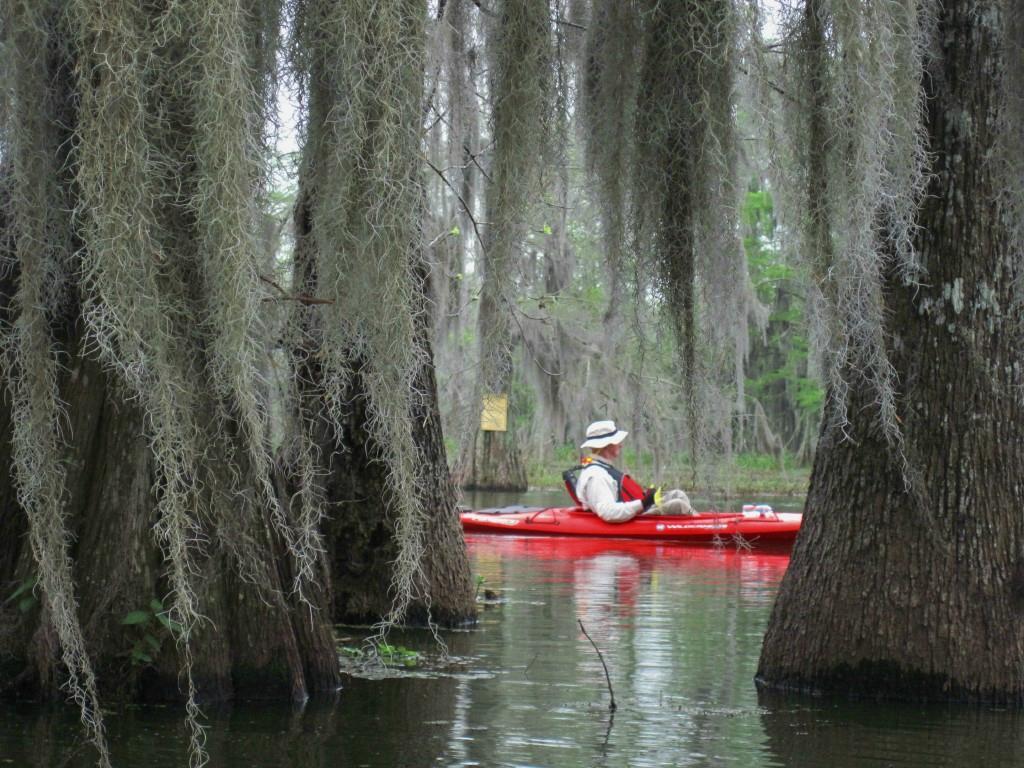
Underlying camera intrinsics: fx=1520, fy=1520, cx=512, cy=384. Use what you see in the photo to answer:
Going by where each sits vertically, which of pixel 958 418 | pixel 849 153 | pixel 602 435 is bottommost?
pixel 958 418

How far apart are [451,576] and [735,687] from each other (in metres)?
2.02

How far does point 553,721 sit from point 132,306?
2.36m

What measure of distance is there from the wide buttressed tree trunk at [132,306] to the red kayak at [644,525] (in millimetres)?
7761

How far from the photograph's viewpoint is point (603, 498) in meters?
14.1

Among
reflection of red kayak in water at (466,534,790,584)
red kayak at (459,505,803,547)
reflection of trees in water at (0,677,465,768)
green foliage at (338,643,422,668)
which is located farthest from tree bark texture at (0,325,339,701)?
red kayak at (459,505,803,547)

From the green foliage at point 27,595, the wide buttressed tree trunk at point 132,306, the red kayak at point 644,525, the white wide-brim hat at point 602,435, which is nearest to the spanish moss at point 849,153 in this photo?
the wide buttressed tree trunk at point 132,306

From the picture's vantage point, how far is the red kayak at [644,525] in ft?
41.8

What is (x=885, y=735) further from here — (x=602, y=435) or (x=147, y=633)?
(x=602, y=435)

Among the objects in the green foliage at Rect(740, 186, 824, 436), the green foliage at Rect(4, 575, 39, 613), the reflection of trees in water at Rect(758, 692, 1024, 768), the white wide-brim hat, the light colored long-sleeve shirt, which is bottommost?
the reflection of trees in water at Rect(758, 692, 1024, 768)

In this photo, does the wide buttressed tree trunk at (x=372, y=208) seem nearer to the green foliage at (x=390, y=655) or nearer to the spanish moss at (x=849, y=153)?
the spanish moss at (x=849, y=153)

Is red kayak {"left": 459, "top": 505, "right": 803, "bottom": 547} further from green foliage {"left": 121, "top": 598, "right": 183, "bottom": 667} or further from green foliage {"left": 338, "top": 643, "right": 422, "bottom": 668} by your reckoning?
green foliage {"left": 121, "top": 598, "right": 183, "bottom": 667}

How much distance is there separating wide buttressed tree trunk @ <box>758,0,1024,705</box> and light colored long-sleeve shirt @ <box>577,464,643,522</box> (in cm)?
841

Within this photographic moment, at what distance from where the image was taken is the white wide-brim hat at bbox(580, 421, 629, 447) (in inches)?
516

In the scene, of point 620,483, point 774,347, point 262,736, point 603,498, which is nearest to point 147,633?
point 262,736
